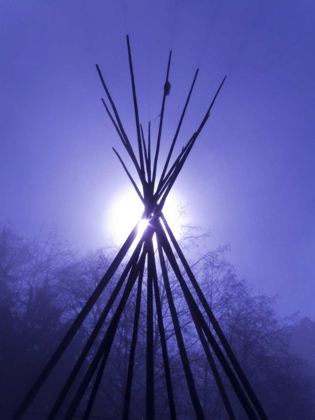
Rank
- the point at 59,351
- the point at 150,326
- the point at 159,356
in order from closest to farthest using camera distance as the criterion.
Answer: the point at 59,351 → the point at 150,326 → the point at 159,356

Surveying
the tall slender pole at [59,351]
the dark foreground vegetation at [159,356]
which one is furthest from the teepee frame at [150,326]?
the dark foreground vegetation at [159,356]

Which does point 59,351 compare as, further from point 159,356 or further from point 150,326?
point 159,356

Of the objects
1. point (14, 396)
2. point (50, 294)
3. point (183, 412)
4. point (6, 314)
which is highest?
point (50, 294)

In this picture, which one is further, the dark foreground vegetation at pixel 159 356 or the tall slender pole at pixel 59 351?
the dark foreground vegetation at pixel 159 356

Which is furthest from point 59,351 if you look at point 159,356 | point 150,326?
point 159,356

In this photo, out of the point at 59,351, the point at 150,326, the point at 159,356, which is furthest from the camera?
the point at 159,356

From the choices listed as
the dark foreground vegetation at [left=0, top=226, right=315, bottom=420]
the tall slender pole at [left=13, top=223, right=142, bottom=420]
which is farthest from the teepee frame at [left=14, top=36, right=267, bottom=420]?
the dark foreground vegetation at [left=0, top=226, right=315, bottom=420]

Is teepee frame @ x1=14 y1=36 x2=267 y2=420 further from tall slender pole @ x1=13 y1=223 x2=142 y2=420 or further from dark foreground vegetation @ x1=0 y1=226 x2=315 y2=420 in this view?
dark foreground vegetation @ x1=0 y1=226 x2=315 y2=420

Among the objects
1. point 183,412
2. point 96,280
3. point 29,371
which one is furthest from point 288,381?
point 29,371

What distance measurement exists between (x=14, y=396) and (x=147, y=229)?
26.2ft

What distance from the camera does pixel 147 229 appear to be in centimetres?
323

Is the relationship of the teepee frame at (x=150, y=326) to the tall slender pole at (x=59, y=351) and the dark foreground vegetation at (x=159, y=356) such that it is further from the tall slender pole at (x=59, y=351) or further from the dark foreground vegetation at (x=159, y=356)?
the dark foreground vegetation at (x=159, y=356)

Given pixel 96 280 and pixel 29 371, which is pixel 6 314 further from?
pixel 96 280

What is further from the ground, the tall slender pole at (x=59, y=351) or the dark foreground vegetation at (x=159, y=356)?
the dark foreground vegetation at (x=159, y=356)
